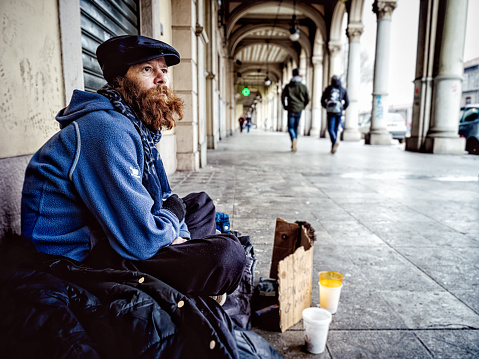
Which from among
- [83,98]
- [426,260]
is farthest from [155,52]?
[426,260]

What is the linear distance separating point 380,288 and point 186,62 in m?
5.48

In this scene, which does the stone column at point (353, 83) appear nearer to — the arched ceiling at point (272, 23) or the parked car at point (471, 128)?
the arched ceiling at point (272, 23)

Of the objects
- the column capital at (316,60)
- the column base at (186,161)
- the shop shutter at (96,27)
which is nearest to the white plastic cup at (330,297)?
the shop shutter at (96,27)

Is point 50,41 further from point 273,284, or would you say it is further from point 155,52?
point 273,284

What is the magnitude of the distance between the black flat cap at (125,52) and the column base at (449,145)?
36.3 feet

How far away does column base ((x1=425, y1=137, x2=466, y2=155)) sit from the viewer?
10852 millimetres

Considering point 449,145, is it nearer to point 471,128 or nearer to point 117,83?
point 471,128

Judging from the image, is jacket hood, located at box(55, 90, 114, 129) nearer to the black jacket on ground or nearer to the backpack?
the black jacket on ground

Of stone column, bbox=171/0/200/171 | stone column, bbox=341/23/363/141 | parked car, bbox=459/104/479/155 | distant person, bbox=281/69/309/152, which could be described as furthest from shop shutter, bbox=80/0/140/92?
stone column, bbox=341/23/363/141

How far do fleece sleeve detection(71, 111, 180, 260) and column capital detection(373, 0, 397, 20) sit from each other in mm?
15556

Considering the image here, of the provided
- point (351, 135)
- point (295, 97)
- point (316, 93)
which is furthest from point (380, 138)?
point (316, 93)

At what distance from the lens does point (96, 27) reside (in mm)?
3568

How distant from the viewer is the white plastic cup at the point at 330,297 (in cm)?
193

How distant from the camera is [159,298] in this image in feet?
4.24
